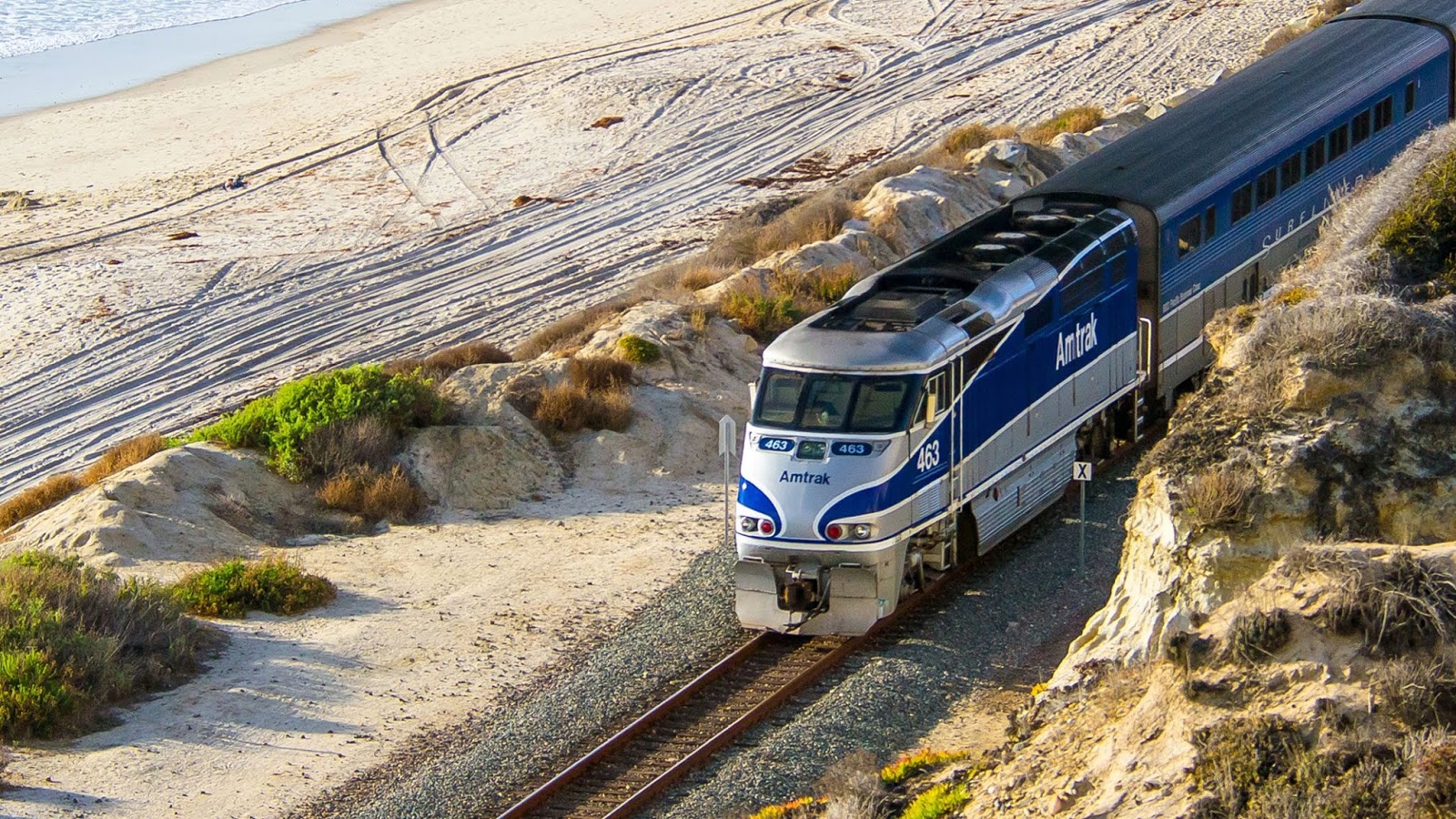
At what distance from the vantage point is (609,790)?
574 inches

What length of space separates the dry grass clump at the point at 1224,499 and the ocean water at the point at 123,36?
4807 cm

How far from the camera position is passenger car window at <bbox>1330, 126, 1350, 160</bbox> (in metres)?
24.5

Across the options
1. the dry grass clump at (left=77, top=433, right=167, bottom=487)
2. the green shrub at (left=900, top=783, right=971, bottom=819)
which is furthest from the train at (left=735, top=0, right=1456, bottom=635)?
the dry grass clump at (left=77, top=433, right=167, bottom=487)

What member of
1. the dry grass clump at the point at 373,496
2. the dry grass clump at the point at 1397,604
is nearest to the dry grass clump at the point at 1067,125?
the dry grass clump at the point at 373,496

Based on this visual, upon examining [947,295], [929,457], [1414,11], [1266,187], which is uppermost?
[1414,11]

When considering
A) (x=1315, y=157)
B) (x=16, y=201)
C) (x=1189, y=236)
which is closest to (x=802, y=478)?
(x=1189, y=236)

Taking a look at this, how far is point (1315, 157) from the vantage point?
24.1 m

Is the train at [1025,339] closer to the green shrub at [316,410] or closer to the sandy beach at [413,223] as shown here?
the sandy beach at [413,223]

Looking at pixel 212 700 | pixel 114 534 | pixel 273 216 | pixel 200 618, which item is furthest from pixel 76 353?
pixel 212 700

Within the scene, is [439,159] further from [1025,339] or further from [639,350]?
[1025,339]

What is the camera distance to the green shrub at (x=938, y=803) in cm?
1181

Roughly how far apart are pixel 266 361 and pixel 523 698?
667 inches

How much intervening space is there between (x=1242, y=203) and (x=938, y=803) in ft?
43.1

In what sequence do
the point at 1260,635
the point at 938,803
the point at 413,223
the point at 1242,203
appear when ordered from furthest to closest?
the point at 413,223 < the point at 1242,203 < the point at 938,803 < the point at 1260,635
